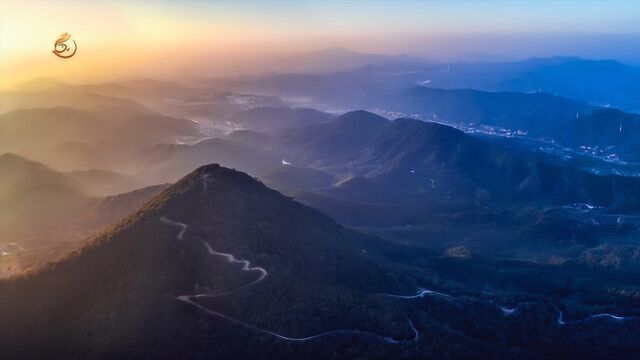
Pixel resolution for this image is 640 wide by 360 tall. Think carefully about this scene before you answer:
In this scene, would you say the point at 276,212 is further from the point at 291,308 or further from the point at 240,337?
the point at 240,337

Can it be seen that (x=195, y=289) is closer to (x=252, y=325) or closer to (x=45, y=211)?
(x=252, y=325)

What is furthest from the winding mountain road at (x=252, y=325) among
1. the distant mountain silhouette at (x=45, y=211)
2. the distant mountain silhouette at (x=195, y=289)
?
the distant mountain silhouette at (x=45, y=211)

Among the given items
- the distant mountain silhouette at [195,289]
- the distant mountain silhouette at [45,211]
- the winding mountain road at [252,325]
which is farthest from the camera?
the distant mountain silhouette at [45,211]

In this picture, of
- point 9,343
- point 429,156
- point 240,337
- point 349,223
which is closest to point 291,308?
point 240,337

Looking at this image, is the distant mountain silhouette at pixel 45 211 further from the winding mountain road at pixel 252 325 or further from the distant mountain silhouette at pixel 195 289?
the winding mountain road at pixel 252 325

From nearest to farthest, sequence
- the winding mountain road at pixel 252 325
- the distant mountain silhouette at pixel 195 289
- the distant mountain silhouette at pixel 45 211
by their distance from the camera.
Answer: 1. the distant mountain silhouette at pixel 195 289
2. the winding mountain road at pixel 252 325
3. the distant mountain silhouette at pixel 45 211

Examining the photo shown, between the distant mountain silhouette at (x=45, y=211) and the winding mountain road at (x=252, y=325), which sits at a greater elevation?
the winding mountain road at (x=252, y=325)

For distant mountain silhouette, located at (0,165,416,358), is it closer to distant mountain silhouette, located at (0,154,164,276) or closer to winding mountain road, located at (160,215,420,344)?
winding mountain road, located at (160,215,420,344)

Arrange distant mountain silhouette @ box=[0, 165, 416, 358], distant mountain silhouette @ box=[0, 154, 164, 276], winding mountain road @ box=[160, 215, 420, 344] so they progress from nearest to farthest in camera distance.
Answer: distant mountain silhouette @ box=[0, 165, 416, 358], winding mountain road @ box=[160, 215, 420, 344], distant mountain silhouette @ box=[0, 154, 164, 276]

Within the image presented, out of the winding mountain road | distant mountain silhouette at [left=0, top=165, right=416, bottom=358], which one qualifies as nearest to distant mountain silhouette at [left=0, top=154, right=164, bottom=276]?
distant mountain silhouette at [left=0, top=165, right=416, bottom=358]

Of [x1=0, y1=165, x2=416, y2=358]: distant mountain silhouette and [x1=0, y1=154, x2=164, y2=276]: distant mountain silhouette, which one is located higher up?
[x1=0, y1=165, x2=416, y2=358]: distant mountain silhouette

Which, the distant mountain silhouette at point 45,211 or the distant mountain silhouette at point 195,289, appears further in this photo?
the distant mountain silhouette at point 45,211
